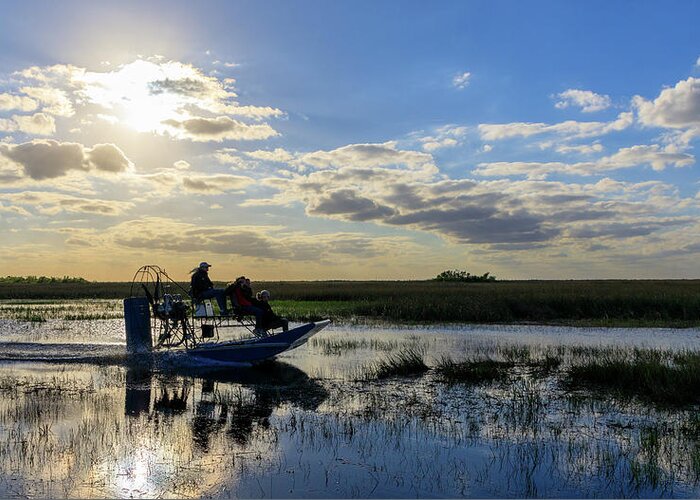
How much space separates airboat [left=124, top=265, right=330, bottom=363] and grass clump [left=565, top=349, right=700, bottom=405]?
21.7 ft

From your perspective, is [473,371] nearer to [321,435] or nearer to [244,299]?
[321,435]

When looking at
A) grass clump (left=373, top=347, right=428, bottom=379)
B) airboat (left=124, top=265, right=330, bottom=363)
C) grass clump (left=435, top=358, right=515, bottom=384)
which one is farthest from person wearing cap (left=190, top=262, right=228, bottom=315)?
grass clump (left=435, top=358, right=515, bottom=384)

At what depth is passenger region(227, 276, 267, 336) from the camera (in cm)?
1578

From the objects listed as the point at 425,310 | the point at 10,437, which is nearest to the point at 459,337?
the point at 425,310

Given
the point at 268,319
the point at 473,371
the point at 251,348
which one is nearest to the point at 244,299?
the point at 268,319

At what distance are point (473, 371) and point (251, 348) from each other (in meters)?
5.57

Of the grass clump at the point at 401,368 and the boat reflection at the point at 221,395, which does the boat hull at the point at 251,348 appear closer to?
the boat reflection at the point at 221,395

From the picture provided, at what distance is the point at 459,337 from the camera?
22.1 metres

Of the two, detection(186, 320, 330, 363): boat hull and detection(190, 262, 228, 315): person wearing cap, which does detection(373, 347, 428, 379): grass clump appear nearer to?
detection(186, 320, 330, 363): boat hull

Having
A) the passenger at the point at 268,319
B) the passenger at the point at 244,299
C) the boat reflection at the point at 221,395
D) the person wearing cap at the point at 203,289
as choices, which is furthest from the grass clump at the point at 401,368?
the person wearing cap at the point at 203,289

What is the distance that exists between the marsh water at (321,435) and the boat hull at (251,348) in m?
0.31

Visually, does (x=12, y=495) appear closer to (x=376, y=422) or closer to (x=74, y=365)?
(x=376, y=422)

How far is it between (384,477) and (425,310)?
2280cm

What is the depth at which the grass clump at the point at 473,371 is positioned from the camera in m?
13.8
